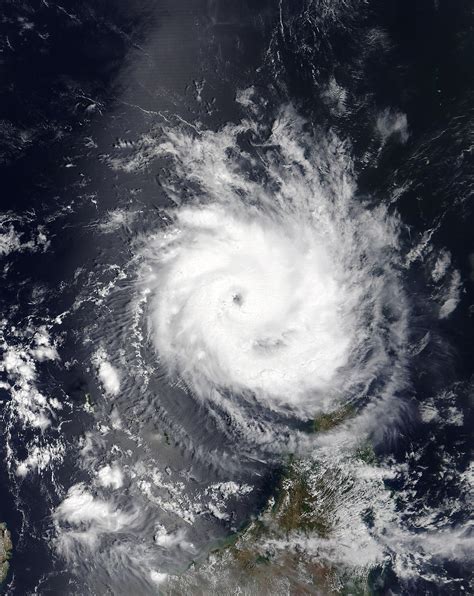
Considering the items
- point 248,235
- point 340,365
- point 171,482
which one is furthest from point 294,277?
point 171,482

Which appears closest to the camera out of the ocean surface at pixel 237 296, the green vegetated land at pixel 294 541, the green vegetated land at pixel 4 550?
the ocean surface at pixel 237 296

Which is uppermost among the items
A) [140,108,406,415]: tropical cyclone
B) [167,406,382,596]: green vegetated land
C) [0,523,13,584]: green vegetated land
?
[140,108,406,415]: tropical cyclone

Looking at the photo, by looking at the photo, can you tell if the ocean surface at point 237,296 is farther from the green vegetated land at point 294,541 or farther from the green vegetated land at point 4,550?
the green vegetated land at point 4,550

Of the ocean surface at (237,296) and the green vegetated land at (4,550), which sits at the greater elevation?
the ocean surface at (237,296)

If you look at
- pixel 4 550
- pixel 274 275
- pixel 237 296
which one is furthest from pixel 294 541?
pixel 4 550

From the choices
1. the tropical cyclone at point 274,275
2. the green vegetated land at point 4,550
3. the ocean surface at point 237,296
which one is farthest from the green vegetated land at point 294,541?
the green vegetated land at point 4,550

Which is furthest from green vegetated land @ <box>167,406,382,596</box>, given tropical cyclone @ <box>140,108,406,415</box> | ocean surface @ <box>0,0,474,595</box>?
tropical cyclone @ <box>140,108,406,415</box>

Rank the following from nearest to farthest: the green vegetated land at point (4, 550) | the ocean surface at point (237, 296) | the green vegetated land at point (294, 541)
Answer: the ocean surface at point (237, 296) < the green vegetated land at point (294, 541) < the green vegetated land at point (4, 550)

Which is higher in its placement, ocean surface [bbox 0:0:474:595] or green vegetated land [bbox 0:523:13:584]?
ocean surface [bbox 0:0:474:595]

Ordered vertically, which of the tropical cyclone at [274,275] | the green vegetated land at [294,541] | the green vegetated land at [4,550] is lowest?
the green vegetated land at [4,550]

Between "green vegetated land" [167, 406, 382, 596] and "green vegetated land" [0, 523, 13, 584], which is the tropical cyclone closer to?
"green vegetated land" [167, 406, 382, 596]

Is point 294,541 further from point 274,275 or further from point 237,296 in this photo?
point 274,275
